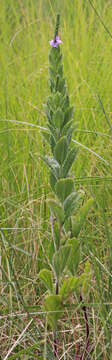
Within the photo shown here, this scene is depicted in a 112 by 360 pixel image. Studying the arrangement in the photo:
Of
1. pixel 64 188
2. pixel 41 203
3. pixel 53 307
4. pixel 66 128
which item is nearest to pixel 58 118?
pixel 66 128

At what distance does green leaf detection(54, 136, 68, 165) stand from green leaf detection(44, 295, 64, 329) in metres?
0.28

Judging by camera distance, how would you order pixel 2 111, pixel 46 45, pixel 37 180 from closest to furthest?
pixel 37 180
pixel 2 111
pixel 46 45

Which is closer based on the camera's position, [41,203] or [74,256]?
[74,256]

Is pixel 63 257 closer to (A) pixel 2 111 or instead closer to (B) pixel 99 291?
(B) pixel 99 291

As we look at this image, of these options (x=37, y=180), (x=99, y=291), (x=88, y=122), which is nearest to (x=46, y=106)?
(x=99, y=291)

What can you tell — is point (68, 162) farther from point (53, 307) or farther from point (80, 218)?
point (53, 307)

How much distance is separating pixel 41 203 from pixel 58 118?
2.37ft

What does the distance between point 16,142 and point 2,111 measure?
26 centimetres

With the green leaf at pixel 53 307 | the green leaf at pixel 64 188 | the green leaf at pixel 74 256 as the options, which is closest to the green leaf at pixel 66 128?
the green leaf at pixel 64 188

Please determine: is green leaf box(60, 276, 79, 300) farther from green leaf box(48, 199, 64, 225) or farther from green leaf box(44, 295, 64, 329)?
green leaf box(48, 199, 64, 225)

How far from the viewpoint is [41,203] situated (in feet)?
4.97

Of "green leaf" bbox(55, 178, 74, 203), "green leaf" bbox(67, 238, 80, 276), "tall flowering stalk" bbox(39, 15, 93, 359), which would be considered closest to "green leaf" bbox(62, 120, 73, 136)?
"tall flowering stalk" bbox(39, 15, 93, 359)

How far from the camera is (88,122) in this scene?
2.12 metres

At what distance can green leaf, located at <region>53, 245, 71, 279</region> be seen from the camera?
0.84 m
